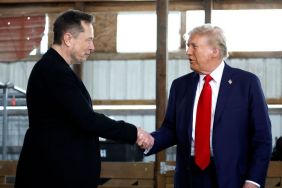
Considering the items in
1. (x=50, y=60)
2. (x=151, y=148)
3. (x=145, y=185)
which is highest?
(x=50, y=60)

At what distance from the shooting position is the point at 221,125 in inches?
124

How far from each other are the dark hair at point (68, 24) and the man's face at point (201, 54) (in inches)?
23.1

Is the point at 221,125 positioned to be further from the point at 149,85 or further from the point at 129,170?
the point at 149,85

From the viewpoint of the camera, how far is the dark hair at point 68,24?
3.26 m

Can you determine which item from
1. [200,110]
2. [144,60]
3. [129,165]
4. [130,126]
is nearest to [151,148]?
[130,126]

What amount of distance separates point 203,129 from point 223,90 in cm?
23

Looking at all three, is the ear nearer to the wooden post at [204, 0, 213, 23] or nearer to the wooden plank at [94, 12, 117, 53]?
the wooden post at [204, 0, 213, 23]

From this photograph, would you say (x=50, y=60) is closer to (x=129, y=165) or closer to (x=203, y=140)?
(x=203, y=140)

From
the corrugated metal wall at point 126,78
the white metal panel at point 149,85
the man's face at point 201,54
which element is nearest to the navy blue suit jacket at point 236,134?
the man's face at point 201,54

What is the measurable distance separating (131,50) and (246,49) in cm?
195

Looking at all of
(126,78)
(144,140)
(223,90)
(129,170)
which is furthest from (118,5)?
(223,90)

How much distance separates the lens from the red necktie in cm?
314

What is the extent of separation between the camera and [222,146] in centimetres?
314

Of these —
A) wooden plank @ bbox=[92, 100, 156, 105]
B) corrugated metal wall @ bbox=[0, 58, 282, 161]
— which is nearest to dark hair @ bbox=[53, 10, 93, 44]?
wooden plank @ bbox=[92, 100, 156, 105]
